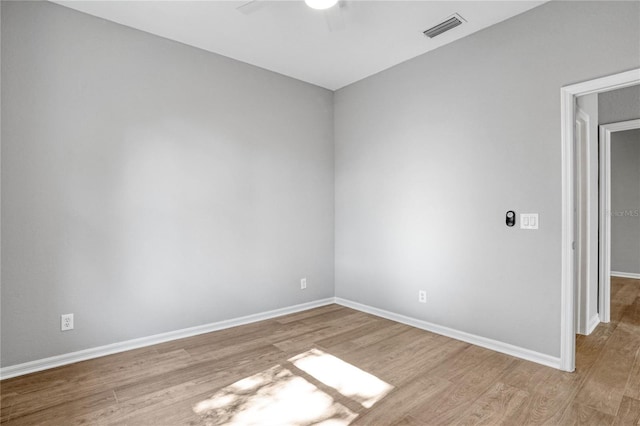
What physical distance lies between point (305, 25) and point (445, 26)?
1.22 metres

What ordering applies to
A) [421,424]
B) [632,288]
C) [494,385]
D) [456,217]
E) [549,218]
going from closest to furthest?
[421,424]
[494,385]
[549,218]
[456,217]
[632,288]

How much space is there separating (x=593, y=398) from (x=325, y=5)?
302 centimetres

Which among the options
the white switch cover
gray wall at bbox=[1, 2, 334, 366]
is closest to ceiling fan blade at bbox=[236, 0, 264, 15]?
gray wall at bbox=[1, 2, 334, 366]

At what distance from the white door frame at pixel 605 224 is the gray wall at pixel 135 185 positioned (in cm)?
328

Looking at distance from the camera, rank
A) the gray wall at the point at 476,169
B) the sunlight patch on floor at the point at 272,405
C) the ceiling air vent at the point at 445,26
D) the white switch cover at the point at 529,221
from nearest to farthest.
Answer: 1. the sunlight patch on floor at the point at 272,405
2. the gray wall at the point at 476,169
3. the white switch cover at the point at 529,221
4. the ceiling air vent at the point at 445,26

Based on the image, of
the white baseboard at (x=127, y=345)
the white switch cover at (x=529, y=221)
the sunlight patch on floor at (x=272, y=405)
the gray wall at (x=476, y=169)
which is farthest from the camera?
the white switch cover at (x=529, y=221)

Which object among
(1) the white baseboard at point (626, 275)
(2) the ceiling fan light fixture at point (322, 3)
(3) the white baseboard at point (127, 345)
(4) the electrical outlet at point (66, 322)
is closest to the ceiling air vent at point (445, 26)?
(2) the ceiling fan light fixture at point (322, 3)

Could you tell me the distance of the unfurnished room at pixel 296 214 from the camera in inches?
86.9

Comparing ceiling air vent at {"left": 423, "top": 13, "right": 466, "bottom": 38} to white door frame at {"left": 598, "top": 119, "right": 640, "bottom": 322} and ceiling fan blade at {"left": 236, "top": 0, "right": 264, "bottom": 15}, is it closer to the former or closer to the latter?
ceiling fan blade at {"left": 236, "top": 0, "right": 264, "bottom": 15}

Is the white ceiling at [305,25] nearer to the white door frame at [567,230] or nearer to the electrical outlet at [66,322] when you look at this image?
the white door frame at [567,230]

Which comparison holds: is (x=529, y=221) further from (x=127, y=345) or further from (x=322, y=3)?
(x=127, y=345)

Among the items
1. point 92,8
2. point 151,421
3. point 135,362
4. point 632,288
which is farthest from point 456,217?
point 632,288

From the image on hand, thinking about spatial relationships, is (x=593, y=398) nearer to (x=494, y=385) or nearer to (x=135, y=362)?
(x=494, y=385)

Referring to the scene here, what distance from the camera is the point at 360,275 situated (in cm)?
408
